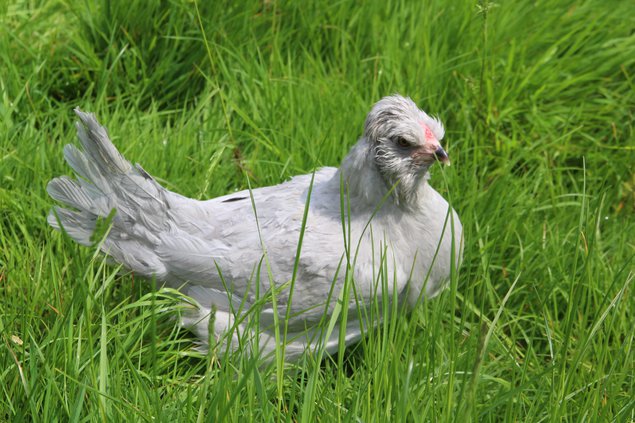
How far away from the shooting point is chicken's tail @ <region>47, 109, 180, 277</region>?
3.32 m

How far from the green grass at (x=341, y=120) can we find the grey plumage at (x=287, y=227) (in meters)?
0.15

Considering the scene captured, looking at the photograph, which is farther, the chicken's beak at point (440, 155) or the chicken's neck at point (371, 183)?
the chicken's neck at point (371, 183)

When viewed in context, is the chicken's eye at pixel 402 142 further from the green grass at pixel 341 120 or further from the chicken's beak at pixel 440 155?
the green grass at pixel 341 120

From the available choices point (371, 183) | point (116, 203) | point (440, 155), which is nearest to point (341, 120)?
point (371, 183)

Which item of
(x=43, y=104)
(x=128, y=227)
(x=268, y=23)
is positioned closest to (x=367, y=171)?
(x=128, y=227)

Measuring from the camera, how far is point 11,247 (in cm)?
351

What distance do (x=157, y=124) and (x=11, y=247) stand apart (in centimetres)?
123

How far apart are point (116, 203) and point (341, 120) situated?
1.32 metres

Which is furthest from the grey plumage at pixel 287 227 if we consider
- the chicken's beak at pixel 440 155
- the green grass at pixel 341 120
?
the green grass at pixel 341 120

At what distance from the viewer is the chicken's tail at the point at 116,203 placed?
3.32 meters

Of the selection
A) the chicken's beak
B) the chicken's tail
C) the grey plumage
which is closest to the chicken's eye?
the grey plumage

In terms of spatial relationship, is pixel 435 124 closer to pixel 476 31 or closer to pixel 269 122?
pixel 269 122

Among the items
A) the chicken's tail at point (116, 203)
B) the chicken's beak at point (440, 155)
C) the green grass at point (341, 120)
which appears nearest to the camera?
the chicken's beak at point (440, 155)

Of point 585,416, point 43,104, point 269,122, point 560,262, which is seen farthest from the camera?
point 43,104
